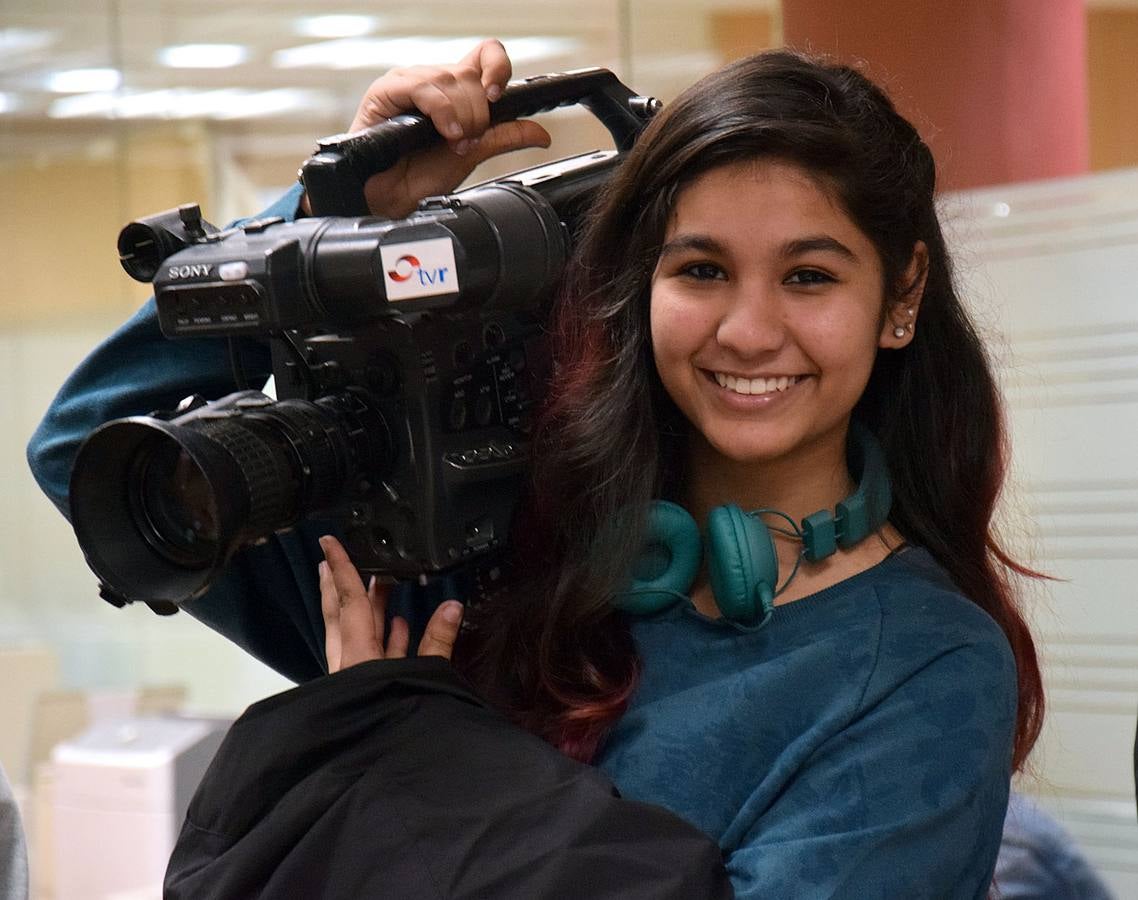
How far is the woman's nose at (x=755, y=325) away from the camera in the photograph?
108cm

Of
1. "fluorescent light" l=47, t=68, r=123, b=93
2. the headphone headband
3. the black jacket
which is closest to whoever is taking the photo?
the black jacket

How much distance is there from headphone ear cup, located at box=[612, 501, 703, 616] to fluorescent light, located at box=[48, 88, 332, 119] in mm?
2902

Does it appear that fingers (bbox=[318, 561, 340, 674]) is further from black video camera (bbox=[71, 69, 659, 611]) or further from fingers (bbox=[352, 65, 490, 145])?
fingers (bbox=[352, 65, 490, 145])

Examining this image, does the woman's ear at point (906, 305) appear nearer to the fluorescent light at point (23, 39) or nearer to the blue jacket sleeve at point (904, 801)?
the blue jacket sleeve at point (904, 801)

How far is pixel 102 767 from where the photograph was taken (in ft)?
9.67

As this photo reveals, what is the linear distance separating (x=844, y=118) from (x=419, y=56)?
283 cm

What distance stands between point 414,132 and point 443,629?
1.41ft

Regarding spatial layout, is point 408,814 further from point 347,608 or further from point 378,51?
point 378,51

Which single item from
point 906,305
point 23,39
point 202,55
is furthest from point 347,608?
point 23,39

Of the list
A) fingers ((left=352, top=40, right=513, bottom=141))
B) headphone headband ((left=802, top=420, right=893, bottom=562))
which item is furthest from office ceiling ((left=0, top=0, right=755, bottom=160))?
headphone headband ((left=802, top=420, right=893, bottom=562))

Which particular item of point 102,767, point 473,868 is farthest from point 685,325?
point 102,767

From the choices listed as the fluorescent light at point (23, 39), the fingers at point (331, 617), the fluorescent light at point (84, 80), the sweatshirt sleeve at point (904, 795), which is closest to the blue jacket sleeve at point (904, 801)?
the sweatshirt sleeve at point (904, 795)

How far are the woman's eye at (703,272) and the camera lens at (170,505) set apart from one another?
39 cm

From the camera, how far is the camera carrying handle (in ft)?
4.04
